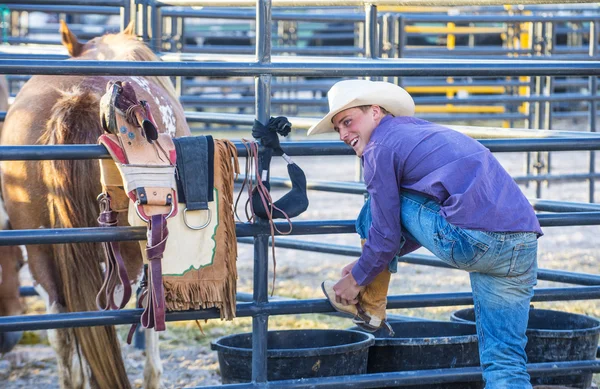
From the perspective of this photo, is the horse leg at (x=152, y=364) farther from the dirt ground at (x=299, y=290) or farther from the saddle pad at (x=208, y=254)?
the saddle pad at (x=208, y=254)

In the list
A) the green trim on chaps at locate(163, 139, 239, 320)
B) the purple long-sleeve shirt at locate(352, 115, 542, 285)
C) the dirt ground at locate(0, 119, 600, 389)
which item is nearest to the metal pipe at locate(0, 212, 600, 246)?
the green trim on chaps at locate(163, 139, 239, 320)

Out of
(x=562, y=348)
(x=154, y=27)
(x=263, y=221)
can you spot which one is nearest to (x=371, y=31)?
(x=154, y=27)

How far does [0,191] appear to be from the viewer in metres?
3.66

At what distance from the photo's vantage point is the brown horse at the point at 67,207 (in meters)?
2.87

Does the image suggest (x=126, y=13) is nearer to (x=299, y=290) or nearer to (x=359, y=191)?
(x=359, y=191)

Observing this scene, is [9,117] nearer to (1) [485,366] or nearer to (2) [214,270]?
(2) [214,270]

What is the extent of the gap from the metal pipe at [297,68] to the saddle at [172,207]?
0.32 ft

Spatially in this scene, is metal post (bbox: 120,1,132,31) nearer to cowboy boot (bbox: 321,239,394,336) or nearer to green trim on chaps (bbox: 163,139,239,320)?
green trim on chaps (bbox: 163,139,239,320)

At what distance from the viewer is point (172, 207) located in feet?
7.68

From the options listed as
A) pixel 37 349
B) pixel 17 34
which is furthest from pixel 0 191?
pixel 17 34

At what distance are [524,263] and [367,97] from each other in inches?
26.4

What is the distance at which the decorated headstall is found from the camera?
7.59ft

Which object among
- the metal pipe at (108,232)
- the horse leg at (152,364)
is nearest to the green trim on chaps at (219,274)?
the metal pipe at (108,232)

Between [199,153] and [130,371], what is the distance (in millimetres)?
1949
